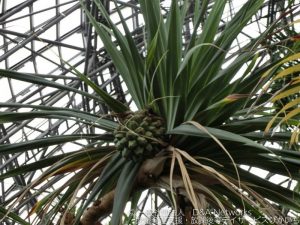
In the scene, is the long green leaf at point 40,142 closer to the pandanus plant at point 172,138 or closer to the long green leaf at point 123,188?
the pandanus plant at point 172,138

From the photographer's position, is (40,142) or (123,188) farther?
(40,142)

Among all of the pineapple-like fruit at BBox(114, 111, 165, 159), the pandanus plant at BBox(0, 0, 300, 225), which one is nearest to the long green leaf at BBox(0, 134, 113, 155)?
the pandanus plant at BBox(0, 0, 300, 225)

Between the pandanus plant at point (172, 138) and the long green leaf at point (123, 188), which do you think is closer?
the long green leaf at point (123, 188)

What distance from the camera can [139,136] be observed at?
197 centimetres

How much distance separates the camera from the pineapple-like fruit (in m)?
1.96

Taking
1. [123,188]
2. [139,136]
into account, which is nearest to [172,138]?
[139,136]

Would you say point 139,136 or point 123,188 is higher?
point 139,136

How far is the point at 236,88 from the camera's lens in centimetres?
209

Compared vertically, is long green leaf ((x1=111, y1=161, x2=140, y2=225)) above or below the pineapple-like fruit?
below

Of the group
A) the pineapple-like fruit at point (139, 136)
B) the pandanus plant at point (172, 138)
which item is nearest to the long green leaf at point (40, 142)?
the pandanus plant at point (172, 138)

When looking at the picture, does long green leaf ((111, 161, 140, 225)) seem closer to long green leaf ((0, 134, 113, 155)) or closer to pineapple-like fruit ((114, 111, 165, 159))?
pineapple-like fruit ((114, 111, 165, 159))

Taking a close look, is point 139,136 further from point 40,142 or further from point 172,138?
point 40,142

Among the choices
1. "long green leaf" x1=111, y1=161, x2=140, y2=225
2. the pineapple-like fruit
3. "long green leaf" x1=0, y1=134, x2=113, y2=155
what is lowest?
"long green leaf" x1=111, y1=161, x2=140, y2=225

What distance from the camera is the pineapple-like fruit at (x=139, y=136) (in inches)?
77.3
